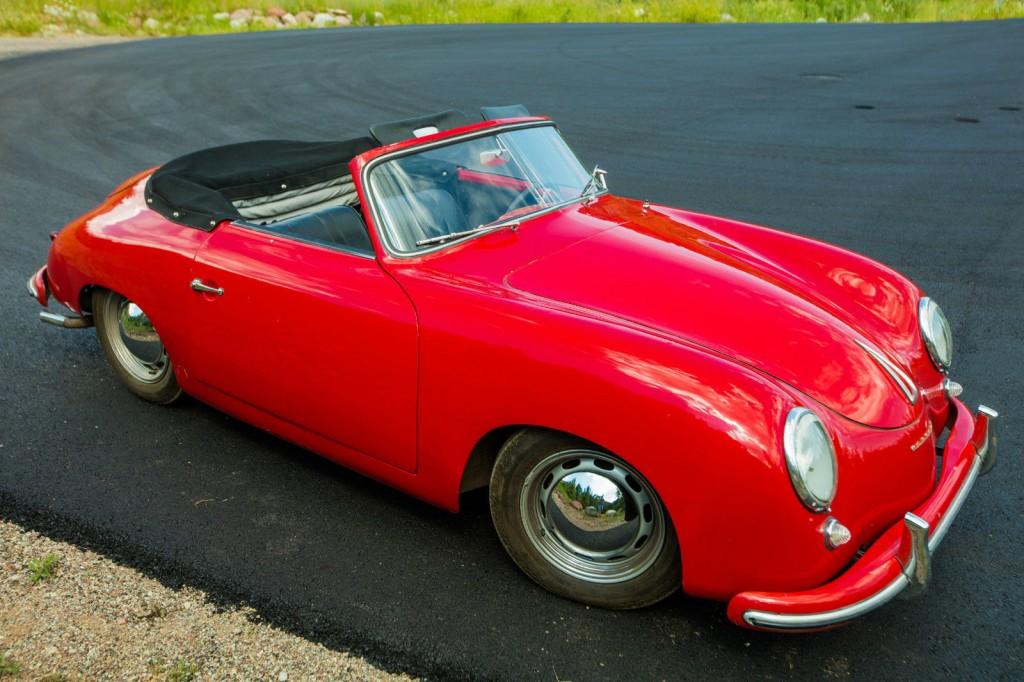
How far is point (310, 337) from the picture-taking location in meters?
3.30

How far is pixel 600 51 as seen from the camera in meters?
16.8

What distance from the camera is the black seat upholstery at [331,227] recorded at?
3.71 m

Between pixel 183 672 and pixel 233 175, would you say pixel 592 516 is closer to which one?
pixel 183 672

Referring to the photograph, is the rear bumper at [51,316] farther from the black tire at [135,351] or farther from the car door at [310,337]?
the car door at [310,337]

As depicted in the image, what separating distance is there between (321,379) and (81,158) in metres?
6.73

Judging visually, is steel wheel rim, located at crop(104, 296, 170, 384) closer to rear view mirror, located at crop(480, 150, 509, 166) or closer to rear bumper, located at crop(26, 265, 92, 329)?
rear bumper, located at crop(26, 265, 92, 329)

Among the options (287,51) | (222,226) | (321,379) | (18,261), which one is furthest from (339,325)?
(287,51)

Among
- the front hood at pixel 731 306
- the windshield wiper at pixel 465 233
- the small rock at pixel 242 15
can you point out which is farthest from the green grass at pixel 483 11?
the front hood at pixel 731 306

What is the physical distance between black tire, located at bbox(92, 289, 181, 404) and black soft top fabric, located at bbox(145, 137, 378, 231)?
55 centimetres

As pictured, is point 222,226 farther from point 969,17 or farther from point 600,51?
point 969,17

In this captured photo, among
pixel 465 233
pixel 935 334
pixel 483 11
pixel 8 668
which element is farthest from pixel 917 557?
pixel 483 11

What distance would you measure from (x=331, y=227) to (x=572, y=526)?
1.68 meters

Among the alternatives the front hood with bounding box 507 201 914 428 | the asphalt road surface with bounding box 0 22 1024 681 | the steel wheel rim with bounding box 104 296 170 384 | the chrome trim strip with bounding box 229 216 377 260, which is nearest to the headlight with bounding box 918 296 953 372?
the front hood with bounding box 507 201 914 428

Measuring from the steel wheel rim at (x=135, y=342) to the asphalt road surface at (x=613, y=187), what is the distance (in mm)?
182
